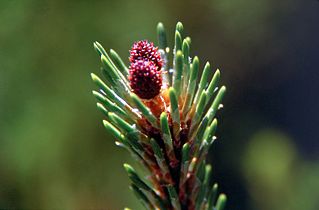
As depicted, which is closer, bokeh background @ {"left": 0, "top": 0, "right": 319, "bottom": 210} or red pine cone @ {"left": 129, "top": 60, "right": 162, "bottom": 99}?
red pine cone @ {"left": 129, "top": 60, "right": 162, "bottom": 99}

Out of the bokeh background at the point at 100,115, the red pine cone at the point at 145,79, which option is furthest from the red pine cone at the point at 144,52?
the bokeh background at the point at 100,115

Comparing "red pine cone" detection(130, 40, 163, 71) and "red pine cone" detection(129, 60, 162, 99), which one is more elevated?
"red pine cone" detection(130, 40, 163, 71)

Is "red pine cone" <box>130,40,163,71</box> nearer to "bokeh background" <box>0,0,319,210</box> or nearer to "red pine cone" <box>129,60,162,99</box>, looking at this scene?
"red pine cone" <box>129,60,162,99</box>

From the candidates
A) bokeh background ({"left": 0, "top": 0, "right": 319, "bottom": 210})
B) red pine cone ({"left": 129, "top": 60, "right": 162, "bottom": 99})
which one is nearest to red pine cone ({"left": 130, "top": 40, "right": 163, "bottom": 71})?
red pine cone ({"left": 129, "top": 60, "right": 162, "bottom": 99})

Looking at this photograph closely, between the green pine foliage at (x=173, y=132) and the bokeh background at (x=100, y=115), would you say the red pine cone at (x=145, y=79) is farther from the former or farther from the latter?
the bokeh background at (x=100, y=115)

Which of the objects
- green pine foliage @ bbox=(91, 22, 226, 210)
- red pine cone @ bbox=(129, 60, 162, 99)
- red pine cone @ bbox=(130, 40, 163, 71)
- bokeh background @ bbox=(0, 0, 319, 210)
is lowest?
green pine foliage @ bbox=(91, 22, 226, 210)

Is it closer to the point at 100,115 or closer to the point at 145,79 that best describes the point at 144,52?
→ the point at 145,79
